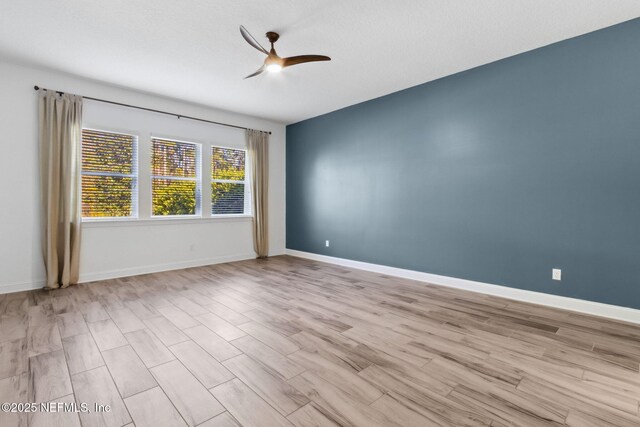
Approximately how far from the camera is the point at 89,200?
4.27 metres

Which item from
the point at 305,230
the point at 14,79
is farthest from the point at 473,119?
the point at 14,79

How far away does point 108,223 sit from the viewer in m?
4.38

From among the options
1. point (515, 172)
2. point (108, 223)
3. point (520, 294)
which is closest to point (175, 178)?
point (108, 223)

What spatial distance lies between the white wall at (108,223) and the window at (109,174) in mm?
169

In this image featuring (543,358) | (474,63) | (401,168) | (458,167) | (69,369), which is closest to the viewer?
(69,369)

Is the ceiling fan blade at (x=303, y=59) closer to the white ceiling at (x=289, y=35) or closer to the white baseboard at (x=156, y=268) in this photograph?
the white ceiling at (x=289, y=35)

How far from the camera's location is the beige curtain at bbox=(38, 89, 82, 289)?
380 cm

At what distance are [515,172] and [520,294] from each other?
1.44 meters

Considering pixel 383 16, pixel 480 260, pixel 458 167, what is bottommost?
pixel 480 260

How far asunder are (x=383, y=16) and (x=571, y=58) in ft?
7.03

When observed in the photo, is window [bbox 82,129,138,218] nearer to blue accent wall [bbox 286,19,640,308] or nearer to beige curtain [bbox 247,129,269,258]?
beige curtain [bbox 247,129,269,258]

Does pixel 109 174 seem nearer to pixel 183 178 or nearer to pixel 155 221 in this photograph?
pixel 155 221

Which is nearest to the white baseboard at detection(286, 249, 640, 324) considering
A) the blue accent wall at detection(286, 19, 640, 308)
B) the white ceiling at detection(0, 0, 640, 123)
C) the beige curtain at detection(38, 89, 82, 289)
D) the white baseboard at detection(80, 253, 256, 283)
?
the blue accent wall at detection(286, 19, 640, 308)

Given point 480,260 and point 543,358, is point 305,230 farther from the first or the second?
point 543,358
